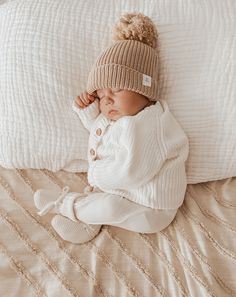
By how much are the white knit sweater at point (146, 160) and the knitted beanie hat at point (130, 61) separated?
0.08m

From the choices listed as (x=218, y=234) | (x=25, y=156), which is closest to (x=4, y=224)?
(x=25, y=156)

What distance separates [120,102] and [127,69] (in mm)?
91

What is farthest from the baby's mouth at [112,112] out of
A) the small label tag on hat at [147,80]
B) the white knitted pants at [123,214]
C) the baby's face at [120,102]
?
the white knitted pants at [123,214]

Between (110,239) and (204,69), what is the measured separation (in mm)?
539

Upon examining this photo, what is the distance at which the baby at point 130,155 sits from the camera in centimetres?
114

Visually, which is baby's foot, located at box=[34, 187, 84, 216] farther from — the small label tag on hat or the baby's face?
the small label tag on hat

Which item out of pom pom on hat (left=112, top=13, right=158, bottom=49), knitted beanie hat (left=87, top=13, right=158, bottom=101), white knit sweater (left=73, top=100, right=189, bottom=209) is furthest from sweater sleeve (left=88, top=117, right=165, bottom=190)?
pom pom on hat (left=112, top=13, right=158, bottom=49)

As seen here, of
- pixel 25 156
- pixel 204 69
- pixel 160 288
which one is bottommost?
pixel 160 288

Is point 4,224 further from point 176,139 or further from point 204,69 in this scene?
point 204,69

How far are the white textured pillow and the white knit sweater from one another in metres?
0.08

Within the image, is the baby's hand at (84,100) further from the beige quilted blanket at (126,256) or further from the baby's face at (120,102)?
the beige quilted blanket at (126,256)

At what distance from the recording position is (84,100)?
123 cm

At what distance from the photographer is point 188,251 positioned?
3.61 feet

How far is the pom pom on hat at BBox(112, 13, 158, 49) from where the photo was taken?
1.19 m
